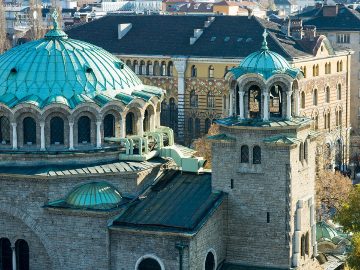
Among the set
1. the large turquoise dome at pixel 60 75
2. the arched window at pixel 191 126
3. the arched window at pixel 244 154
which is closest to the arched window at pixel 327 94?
the arched window at pixel 191 126

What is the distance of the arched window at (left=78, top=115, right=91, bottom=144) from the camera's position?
50.7 meters

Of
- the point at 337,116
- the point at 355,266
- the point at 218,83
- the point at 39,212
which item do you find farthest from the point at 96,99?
the point at 337,116

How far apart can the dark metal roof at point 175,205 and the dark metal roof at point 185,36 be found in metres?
42.6

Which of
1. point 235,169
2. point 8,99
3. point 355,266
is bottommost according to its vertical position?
point 355,266

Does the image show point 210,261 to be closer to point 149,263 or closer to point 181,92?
point 149,263

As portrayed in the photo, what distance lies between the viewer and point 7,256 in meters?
50.6

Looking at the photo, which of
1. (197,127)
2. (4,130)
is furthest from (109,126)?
(197,127)

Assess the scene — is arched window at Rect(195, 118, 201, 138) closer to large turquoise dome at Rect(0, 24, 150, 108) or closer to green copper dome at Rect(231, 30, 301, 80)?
large turquoise dome at Rect(0, 24, 150, 108)

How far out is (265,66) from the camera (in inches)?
1909

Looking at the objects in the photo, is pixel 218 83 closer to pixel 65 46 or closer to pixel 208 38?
pixel 208 38

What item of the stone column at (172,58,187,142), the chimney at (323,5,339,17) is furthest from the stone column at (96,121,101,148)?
the chimney at (323,5,339,17)

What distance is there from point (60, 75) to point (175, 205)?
8.50 metres

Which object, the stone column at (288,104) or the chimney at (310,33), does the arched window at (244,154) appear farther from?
the chimney at (310,33)

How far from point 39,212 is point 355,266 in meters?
14.1
